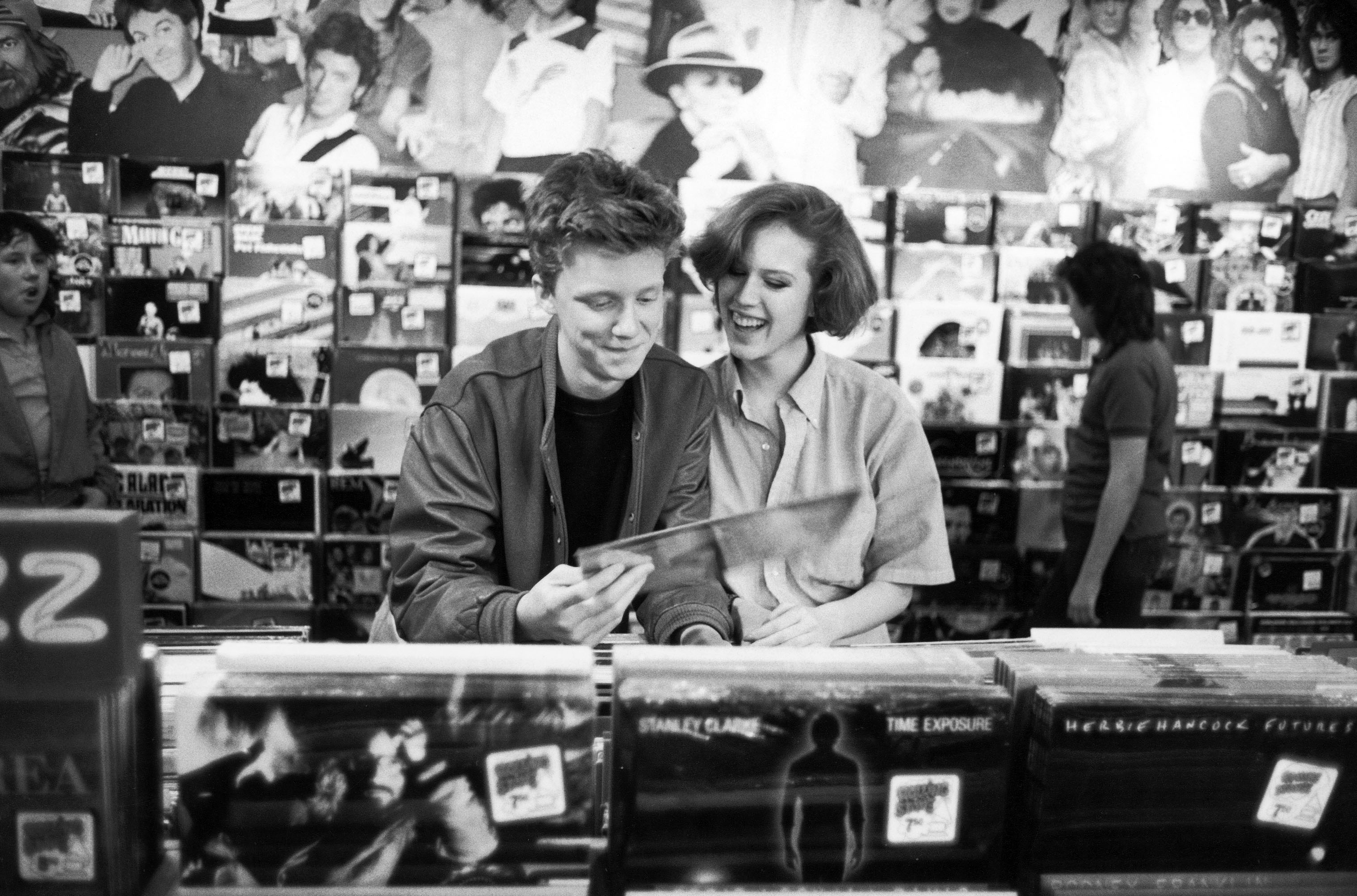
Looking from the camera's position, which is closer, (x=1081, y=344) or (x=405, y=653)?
(x=405, y=653)

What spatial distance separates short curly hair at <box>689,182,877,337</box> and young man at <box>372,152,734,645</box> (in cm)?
21

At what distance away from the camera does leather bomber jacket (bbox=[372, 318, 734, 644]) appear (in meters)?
1.49

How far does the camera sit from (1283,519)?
417cm

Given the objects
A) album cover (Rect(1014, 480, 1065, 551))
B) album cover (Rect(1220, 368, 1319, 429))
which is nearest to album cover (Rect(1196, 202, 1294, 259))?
album cover (Rect(1220, 368, 1319, 429))

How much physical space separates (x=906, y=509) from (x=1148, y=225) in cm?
281

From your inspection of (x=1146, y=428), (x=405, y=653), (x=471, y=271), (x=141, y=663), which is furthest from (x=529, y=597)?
(x=471, y=271)

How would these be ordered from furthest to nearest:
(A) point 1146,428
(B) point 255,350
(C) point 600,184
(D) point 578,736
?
1. (B) point 255,350
2. (A) point 1146,428
3. (C) point 600,184
4. (D) point 578,736

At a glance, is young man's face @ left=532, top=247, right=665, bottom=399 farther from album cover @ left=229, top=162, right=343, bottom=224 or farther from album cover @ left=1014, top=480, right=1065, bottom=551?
album cover @ left=1014, top=480, right=1065, bottom=551

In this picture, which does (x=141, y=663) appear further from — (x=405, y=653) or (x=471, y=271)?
(x=471, y=271)

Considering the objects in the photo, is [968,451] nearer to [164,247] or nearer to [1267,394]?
[1267,394]

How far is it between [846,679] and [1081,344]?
11.4 ft

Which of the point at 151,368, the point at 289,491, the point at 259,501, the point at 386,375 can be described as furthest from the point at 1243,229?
the point at 151,368

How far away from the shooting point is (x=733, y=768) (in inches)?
35.5

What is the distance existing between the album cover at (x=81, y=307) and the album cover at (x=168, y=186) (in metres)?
0.29
